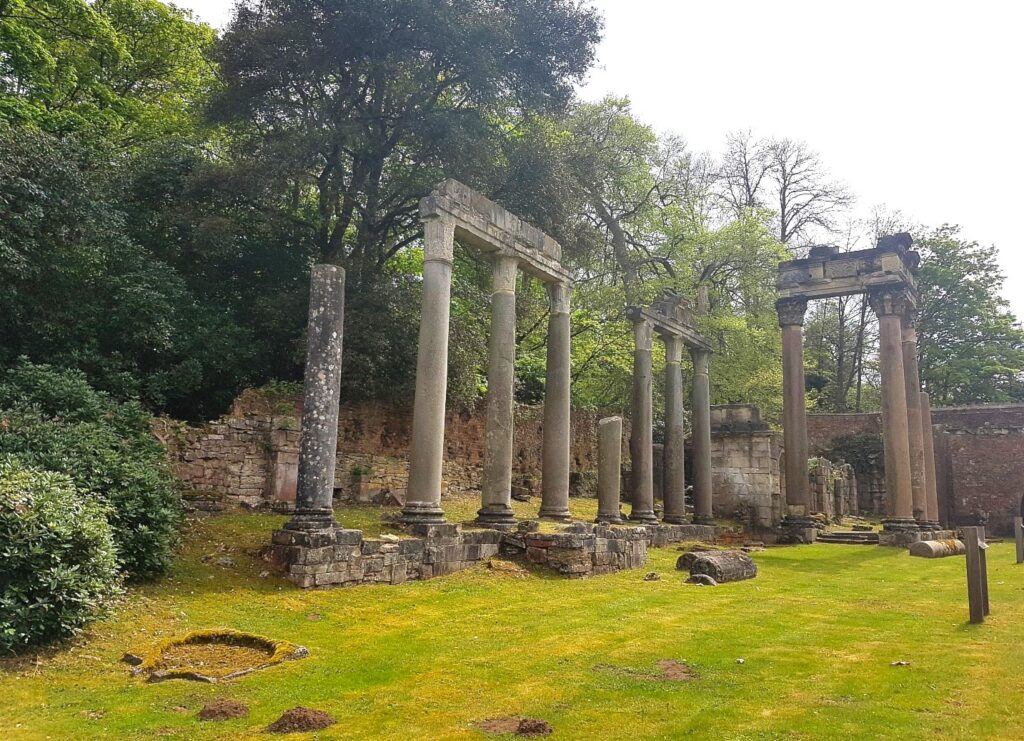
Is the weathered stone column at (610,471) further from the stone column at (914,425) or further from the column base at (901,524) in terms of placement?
the stone column at (914,425)

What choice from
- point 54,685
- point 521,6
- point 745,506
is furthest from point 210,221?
point 745,506

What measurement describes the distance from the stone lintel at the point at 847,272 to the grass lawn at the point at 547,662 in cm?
1323

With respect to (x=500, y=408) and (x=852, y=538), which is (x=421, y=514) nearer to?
(x=500, y=408)

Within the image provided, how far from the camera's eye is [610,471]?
18859 millimetres

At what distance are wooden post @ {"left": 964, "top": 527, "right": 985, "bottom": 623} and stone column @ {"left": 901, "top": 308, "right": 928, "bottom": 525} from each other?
1396cm

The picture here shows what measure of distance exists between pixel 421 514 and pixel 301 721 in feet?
23.9

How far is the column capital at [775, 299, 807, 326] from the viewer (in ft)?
80.4

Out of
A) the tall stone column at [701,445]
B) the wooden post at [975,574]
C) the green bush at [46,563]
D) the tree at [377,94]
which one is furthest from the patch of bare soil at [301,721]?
the tall stone column at [701,445]

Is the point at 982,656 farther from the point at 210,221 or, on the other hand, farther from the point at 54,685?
the point at 210,221

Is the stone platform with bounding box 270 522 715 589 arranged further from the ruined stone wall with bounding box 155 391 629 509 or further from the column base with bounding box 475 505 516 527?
the ruined stone wall with bounding box 155 391 629 509

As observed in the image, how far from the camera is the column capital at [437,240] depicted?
13.7m

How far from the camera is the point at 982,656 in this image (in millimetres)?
7371

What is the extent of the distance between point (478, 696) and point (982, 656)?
16.3ft

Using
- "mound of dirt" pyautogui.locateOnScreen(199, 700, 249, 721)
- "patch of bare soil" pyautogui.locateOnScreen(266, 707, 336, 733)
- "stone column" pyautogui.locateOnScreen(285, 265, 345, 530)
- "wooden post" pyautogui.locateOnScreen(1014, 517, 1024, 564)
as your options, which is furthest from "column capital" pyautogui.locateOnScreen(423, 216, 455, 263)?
"wooden post" pyautogui.locateOnScreen(1014, 517, 1024, 564)
